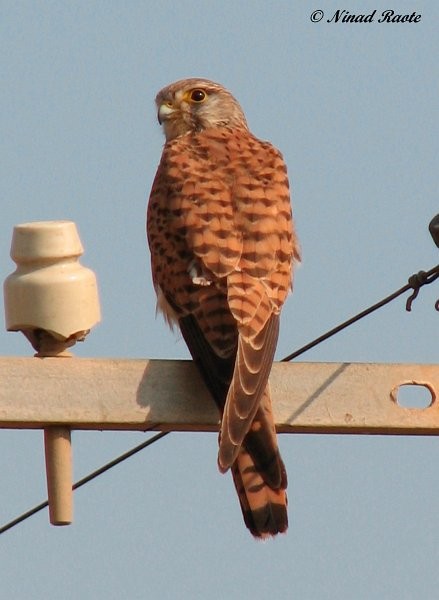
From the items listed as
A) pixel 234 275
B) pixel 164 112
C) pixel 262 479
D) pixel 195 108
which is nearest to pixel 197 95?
pixel 195 108

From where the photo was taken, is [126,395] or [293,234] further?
[293,234]

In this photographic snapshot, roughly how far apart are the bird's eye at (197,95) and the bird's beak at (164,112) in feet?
0.49

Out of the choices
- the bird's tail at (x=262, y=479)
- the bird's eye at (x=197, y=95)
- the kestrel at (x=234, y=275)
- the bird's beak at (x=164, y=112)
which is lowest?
the bird's tail at (x=262, y=479)

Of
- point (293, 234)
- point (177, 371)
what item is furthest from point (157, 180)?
point (177, 371)

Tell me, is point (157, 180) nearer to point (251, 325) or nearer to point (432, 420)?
point (251, 325)

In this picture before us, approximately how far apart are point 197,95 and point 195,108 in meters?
0.11

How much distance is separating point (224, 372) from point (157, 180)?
1.42 meters

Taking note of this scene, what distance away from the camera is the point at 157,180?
6246mm

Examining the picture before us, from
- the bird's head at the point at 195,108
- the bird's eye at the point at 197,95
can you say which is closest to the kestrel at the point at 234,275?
the bird's head at the point at 195,108

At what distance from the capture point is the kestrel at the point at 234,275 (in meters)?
4.89

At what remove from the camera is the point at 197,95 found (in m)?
7.55

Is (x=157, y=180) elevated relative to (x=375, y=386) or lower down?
elevated

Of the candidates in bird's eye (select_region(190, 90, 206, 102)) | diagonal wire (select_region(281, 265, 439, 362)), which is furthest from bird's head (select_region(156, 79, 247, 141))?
diagonal wire (select_region(281, 265, 439, 362))

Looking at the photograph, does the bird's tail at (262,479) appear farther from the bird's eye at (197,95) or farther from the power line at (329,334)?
the bird's eye at (197,95)
